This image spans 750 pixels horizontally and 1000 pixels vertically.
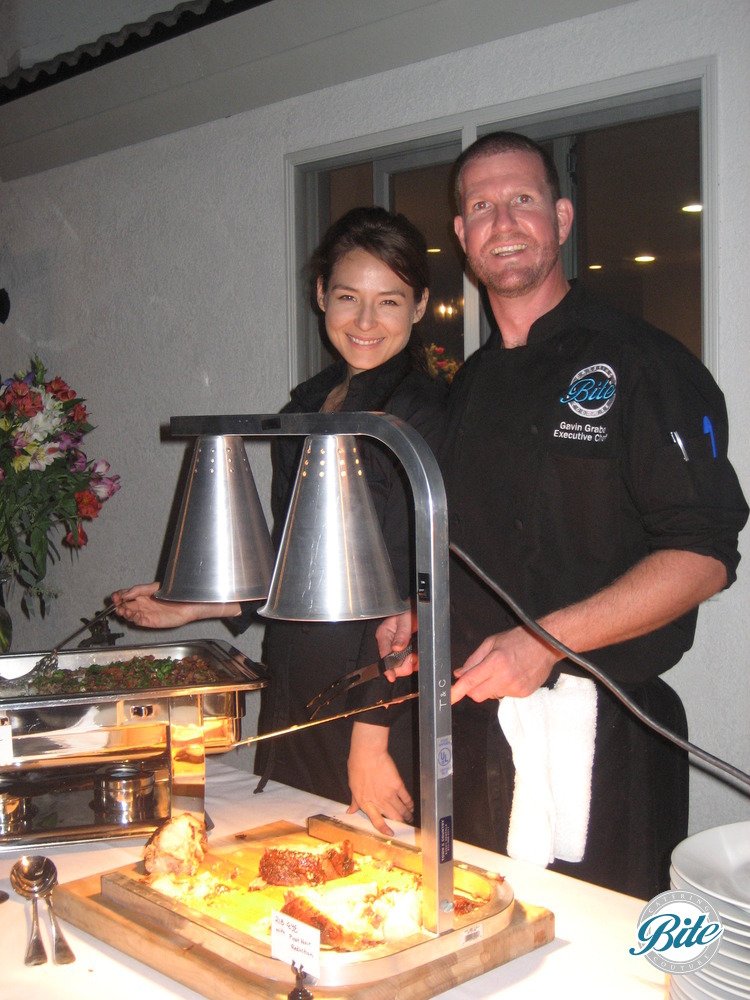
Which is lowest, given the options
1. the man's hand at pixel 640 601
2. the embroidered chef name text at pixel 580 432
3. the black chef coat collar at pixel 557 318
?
the man's hand at pixel 640 601

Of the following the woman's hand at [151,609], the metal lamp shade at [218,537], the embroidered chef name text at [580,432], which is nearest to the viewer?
the metal lamp shade at [218,537]

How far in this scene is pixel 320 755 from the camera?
2090 mm

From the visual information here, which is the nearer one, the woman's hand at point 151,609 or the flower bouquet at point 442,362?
the woman's hand at point 151,609

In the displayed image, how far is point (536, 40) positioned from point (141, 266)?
1633mm

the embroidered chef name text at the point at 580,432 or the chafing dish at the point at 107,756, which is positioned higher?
the embroidered chef name text at the point at 580,432

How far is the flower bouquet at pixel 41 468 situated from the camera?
234 cm

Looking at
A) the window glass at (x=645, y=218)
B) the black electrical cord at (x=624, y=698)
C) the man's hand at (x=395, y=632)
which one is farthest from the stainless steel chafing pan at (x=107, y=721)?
the window glass at (x=645, y=218)

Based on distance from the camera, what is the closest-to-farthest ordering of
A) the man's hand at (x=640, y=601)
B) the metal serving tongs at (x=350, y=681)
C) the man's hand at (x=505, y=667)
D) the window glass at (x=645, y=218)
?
the man's hand at (x=505, y=667)
the metal serving tongs at (x=350, y=681)
the man's hand at (x=640, y=601)
the window glass at (x=645, y=218)

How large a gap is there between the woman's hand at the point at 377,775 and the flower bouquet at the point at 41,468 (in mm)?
1093

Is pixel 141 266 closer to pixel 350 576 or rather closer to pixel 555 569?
pixel 555 569

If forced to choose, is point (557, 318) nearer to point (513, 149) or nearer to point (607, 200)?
point (513, 149)

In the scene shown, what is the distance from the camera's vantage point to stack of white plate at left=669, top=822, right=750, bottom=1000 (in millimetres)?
832

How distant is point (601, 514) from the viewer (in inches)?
65.3

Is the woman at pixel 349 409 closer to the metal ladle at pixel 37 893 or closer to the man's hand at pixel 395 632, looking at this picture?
the man's hand at pixel 395 632
